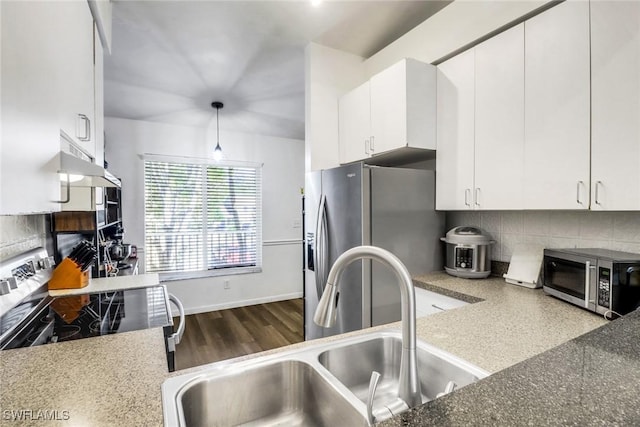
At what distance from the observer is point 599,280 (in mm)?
1232

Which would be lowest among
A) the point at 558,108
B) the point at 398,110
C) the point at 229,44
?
the point at 558,108

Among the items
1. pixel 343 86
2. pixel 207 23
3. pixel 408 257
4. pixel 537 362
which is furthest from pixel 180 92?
pixel 537 362

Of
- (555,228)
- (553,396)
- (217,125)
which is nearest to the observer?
(553,396)

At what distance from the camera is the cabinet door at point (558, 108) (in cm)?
135

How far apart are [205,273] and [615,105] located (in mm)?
4274

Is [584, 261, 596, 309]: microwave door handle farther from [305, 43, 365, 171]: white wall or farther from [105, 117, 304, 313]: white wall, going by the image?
[105, 117, 304, 313]: white wall

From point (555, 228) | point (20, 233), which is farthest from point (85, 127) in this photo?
point (555, 228)

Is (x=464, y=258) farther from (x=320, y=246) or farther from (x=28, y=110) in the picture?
(x=28, y=110)

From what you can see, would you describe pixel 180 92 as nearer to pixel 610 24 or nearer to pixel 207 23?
pixel 207 23

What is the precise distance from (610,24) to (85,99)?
2353 millimetres

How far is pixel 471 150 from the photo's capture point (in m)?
1.84

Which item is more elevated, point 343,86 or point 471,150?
point 343,86

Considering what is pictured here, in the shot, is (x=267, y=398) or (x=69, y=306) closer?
(x=267, y=398)

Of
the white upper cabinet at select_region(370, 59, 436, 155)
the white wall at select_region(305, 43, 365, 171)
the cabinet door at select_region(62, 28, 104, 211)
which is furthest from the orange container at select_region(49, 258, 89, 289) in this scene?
the white upper cabinet at select_region(370, 59, 436, 155)
